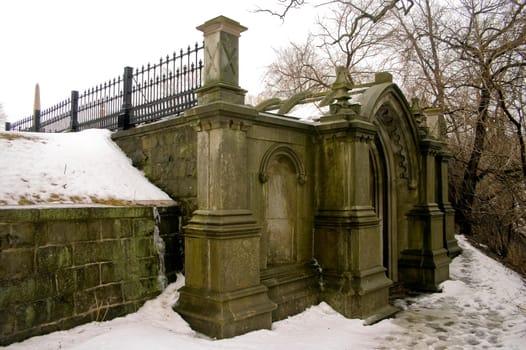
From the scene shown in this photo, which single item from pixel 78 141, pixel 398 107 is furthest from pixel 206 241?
pixel 398 107

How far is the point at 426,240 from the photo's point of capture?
364 inches

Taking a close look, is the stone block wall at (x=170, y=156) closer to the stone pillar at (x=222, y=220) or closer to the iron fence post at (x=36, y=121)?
the stone pillar at (x=222, y=220)

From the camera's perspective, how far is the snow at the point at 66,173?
Answer: 552 centimetres

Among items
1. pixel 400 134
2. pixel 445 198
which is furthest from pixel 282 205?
pixel 445 198

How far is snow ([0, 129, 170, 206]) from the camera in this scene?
5.52 metres

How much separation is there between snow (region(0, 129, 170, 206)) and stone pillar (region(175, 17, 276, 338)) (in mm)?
1556

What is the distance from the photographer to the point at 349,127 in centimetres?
687

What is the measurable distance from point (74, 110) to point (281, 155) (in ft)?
20.8

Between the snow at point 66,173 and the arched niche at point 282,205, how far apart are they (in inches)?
66.4

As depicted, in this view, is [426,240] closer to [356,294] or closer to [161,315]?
[356,294]

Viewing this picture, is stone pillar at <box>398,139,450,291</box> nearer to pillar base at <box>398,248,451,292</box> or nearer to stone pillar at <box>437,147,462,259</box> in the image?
pillar base at <box>398,248,451,292</box>

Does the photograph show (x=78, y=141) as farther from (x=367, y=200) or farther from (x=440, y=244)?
(x=440, y=244)

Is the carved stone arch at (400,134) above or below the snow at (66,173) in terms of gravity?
above

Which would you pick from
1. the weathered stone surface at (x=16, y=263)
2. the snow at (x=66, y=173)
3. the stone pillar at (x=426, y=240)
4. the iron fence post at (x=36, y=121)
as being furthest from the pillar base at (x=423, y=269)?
the iron fence post at (x=36, y=121)
